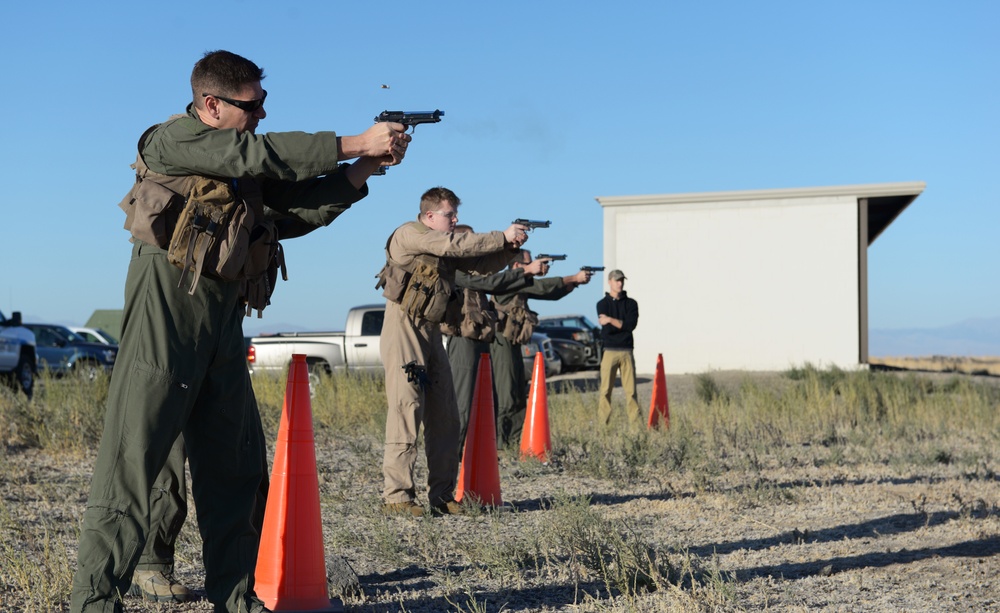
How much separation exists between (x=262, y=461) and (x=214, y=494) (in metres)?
0.23

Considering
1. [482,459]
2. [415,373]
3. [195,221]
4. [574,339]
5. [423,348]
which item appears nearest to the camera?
[195,221]

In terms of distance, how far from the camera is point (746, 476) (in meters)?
8.80

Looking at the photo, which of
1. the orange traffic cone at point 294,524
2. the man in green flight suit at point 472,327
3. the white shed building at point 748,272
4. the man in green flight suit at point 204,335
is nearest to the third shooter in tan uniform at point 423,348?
the man in green flight suit at point 472,327

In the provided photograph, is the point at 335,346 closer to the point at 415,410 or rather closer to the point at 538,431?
the point at 538,431

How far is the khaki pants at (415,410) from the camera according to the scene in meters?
6.66

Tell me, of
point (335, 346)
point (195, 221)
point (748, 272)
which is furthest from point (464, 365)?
point (748, 272)

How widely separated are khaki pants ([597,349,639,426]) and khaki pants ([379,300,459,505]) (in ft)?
19.6

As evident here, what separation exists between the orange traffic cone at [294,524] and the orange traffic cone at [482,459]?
8.63 feet

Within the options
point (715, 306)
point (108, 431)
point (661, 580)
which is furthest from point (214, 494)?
point (715, 306)

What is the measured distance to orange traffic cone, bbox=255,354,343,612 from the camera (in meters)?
4.34

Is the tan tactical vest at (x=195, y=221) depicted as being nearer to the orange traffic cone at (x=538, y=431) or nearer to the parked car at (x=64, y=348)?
the orange traffic cone at (x=538, y=431)

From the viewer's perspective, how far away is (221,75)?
385 cm

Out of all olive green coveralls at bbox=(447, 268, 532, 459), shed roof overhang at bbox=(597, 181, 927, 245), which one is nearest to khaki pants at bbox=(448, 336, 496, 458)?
olive green coveralls at bbox=(447, 268, 532, 459)

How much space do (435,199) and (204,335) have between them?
129 inches
